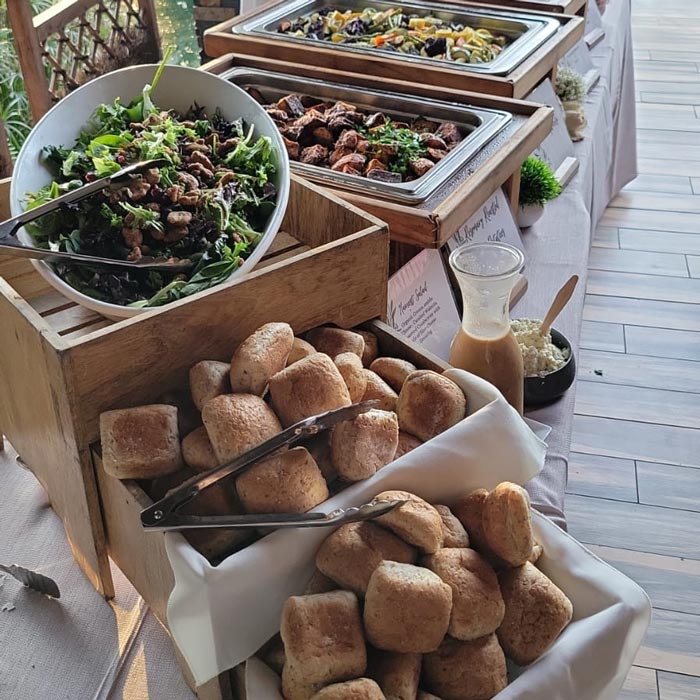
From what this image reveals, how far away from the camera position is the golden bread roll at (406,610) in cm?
62

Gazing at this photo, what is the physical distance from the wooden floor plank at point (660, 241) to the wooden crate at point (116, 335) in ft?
7.02

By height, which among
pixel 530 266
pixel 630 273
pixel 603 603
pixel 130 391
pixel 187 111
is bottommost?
pixel 630 273

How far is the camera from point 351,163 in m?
1.26

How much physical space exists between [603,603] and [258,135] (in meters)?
0.71

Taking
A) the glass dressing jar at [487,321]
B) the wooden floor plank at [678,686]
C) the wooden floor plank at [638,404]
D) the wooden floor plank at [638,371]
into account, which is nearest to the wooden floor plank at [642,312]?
the wooden floor plank at [638,371]

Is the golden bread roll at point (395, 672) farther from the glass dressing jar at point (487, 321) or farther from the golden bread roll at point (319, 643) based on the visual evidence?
the glass dressing jar at point (487, 321)

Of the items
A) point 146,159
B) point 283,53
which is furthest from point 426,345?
point 283,53

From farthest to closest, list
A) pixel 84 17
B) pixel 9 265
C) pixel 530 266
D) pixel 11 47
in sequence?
1. pixel 11 47
2. pixel 84 17
3. pixel 530 266
4. pixel 9 265

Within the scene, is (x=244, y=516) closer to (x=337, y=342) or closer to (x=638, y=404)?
(x=337, y=342)

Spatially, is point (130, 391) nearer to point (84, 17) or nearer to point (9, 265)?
point (9, 265)

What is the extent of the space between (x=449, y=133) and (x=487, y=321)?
1.67 feet

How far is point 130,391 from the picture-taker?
788 millimetres

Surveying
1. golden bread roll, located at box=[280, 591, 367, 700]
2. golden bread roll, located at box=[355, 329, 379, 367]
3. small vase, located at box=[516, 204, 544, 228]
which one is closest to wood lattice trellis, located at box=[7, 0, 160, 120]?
small vase, located at box=[516, 204, 544, 228]

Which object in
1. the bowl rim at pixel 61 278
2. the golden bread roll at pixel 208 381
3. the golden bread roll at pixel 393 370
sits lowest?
the golden bread roll at pixel 393 370
